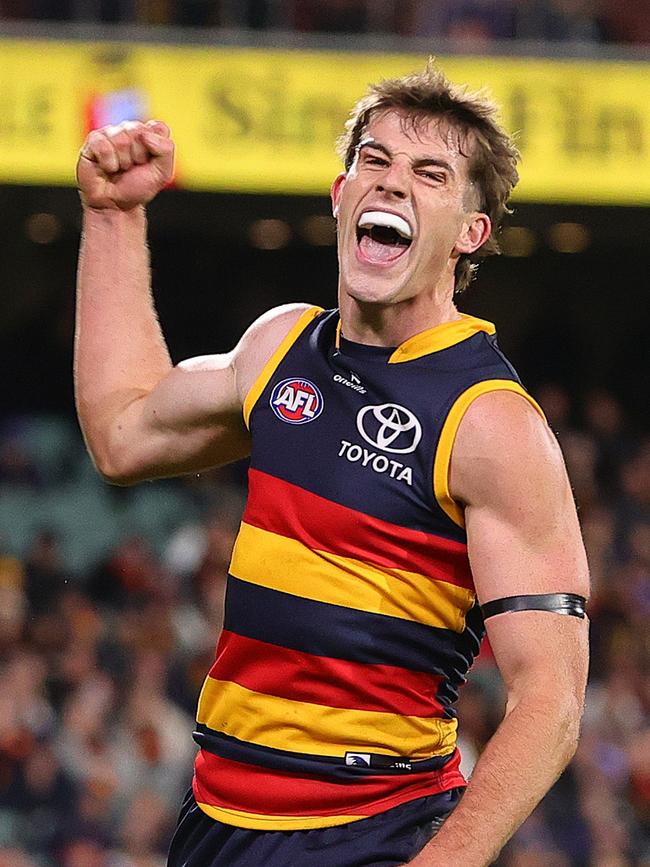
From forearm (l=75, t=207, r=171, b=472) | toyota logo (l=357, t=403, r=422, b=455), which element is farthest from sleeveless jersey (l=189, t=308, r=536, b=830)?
forearm (l=75, t=207, r=171, b=472)

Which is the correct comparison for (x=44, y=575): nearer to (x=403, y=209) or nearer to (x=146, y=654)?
(x=146, y=654)

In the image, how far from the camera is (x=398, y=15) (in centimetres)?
936

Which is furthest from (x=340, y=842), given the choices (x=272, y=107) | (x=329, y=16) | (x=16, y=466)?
(x=16, y=466)

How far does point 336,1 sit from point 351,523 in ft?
23.4

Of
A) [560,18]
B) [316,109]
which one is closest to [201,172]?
[316,109]

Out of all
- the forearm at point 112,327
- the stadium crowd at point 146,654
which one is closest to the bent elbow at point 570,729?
the forearm at point 112,327

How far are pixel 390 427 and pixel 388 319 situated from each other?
0.24m

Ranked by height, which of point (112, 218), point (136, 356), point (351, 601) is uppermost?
point (112, 218)

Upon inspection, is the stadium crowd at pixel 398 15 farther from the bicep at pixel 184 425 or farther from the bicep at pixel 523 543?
the bicep at pixel 523 543

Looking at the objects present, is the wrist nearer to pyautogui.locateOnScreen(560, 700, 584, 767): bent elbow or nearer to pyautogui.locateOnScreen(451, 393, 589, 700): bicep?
pyautogui.locateOnScreen(451, 393, 589, 700): bicep

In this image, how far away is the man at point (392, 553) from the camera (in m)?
2.51

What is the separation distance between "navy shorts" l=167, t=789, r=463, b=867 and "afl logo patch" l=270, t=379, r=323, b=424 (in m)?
0.68

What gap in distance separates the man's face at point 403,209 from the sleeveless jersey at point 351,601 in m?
0.13

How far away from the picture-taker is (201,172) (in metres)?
8.76
